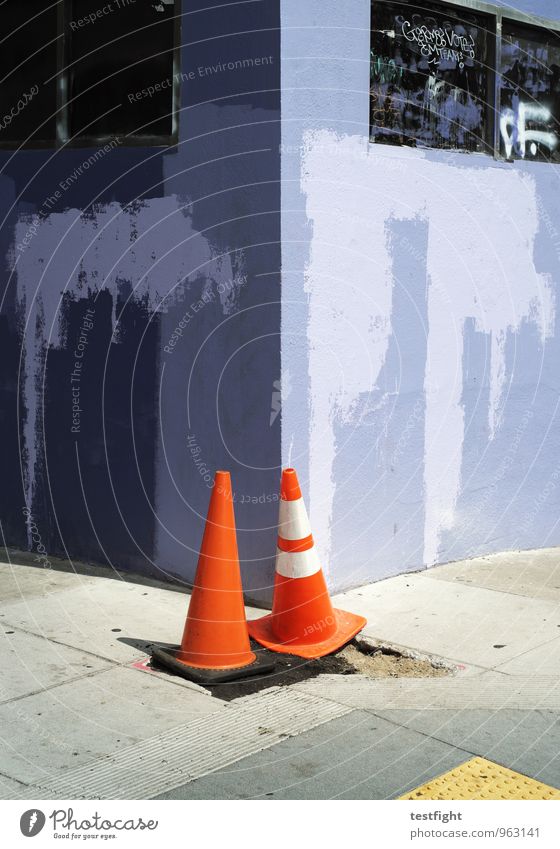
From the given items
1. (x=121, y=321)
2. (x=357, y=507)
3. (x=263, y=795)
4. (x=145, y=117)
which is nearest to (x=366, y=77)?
(x=145, y=117)

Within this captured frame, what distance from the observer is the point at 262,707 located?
455 centimetres

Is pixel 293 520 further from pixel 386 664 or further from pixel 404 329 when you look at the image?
pixel 404 329

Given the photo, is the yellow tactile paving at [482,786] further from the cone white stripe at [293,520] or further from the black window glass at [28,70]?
the black window glass at [28,70]

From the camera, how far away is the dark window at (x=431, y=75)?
613 cm

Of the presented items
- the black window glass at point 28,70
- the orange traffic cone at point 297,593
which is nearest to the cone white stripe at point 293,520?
the orange traffic cone at point 297,593

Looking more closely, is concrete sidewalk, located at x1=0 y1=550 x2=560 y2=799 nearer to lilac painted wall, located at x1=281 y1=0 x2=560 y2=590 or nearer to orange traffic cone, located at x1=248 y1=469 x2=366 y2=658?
orange traffic cone, located at x1=248 y1=469 x2=366 y2=658

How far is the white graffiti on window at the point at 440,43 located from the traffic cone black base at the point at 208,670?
143 inches

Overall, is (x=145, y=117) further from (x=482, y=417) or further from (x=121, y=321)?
(x=482, y=417)

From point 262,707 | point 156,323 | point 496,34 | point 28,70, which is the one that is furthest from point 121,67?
point 262,707

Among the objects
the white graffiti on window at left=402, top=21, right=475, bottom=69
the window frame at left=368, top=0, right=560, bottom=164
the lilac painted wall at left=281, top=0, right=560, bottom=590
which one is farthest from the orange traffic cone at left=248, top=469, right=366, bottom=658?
the white graffiti on window at left=402, top=21, right=475, bottom=69

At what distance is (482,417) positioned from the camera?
684cm

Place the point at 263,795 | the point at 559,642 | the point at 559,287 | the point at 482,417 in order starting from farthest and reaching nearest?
the point at 559,287, the point at 482,417, the point at 559,642, the point at 263,795

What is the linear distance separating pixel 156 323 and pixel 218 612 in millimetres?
1871

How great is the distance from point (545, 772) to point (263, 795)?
1.02 m
